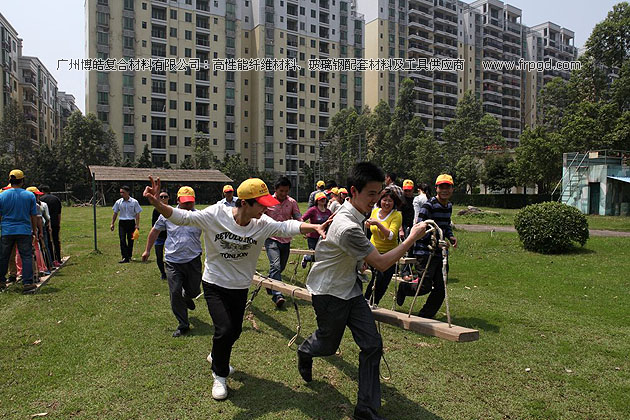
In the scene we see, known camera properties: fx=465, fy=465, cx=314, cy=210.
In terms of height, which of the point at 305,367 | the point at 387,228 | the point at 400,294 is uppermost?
the point at 387,228

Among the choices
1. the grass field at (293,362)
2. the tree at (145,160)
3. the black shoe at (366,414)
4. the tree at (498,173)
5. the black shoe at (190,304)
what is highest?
the tree at (145,160)

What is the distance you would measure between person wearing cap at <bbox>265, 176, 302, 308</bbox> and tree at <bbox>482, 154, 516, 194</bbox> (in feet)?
155

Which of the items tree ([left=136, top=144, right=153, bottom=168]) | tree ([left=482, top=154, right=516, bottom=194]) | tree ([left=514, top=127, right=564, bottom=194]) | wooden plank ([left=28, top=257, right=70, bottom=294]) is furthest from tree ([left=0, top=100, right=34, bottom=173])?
tree ([left=514, top=127, right=564, bottom=194])

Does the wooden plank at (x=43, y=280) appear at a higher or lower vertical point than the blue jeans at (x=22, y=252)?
lower

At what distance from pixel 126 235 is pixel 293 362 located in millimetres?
8703

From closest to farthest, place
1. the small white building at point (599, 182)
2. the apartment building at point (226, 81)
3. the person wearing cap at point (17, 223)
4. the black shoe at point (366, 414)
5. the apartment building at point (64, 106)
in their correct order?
the black shoe at point (366, 414) < the person wearing cap at point (17, 223) < the small white building at point (599, 182) < the apartment building at point (226, 81) < the apartment building at point (64, 106)

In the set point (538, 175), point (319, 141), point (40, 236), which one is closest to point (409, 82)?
point (319, 141)

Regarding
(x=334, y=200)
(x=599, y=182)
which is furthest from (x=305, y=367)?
(x=599, y=182)

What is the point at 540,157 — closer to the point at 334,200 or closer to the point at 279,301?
the point at 334,200

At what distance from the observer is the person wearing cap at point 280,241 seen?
7.61m

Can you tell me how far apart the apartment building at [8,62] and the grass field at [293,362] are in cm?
6703

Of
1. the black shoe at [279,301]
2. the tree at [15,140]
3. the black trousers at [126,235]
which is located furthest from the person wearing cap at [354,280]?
the tree at [15,140]

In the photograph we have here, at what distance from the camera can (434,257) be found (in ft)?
20.7

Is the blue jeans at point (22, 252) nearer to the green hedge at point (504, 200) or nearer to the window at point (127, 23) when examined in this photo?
the green hedge at point (504, 200)
